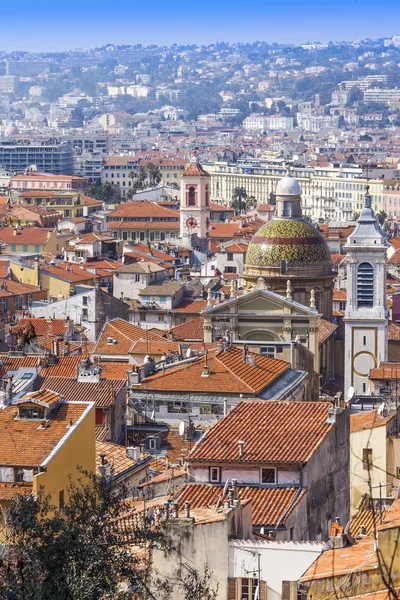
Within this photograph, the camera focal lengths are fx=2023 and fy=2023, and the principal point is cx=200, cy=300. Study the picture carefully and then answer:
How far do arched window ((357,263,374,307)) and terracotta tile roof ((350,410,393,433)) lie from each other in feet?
32.0

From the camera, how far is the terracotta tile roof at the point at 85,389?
75.1ft

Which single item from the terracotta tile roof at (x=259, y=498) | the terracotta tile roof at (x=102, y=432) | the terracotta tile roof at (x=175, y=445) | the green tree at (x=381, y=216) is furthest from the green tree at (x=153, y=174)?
the terracotta tile roof at (x=259, y=498)

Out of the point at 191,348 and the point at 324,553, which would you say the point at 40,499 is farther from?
the point at 191,348

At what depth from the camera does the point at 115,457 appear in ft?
65.5

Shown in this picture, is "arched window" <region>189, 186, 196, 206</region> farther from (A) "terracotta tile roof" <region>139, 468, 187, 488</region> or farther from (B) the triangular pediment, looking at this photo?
(A) "terracotta tile roof" <region>139, 468, 187, 488</region>

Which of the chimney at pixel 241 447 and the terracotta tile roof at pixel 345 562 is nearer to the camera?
the terracotta tile roof at pixel 345 562

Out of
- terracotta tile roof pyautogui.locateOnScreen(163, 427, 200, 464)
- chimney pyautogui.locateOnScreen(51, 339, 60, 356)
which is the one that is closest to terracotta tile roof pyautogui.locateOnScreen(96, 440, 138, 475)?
terracotta tile roof pyautogui.locateOnScreen(163, 427, 200, 464)

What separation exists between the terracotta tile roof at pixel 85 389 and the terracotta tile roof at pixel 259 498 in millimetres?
6068

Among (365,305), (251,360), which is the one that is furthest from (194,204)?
(251,360)

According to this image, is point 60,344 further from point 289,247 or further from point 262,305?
point 289,247

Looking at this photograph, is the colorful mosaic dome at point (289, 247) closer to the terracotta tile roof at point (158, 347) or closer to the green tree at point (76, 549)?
the terracotta tile roof at point (158, 347)

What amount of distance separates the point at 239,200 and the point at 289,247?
9369 cm

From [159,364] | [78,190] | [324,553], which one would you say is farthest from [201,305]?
[78,190]

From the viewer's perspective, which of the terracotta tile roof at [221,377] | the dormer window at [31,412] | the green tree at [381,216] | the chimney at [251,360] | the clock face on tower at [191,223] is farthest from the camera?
the green tree at [381,216]
